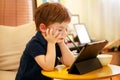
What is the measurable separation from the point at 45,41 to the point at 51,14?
0.51 ft

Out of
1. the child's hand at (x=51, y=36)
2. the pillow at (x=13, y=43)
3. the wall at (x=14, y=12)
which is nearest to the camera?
the child's hand at (x=51, y=36)

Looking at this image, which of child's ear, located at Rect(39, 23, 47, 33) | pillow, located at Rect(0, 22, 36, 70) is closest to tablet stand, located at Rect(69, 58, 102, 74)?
child's ear, located at Rect(39, 23, 47, 33)

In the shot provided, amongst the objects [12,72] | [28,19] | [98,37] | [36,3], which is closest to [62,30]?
[12,72]

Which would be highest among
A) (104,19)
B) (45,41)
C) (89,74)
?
(104,19)

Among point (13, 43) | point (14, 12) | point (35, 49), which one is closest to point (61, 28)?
point (35, 49)

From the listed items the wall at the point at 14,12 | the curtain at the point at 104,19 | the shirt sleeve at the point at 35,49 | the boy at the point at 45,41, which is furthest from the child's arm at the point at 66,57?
the curtain at the point at 104,19

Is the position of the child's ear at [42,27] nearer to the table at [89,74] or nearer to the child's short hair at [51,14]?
the child's short hair at [51,14]

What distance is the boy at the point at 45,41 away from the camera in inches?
41.4

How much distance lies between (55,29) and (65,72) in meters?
0.21

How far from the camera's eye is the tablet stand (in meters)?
0.97

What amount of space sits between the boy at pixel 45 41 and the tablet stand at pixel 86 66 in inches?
5.6

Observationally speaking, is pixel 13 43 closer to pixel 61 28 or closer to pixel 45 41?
pixel 45 41

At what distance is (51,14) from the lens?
108cm

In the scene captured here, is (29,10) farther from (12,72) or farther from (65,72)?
(65,72)
